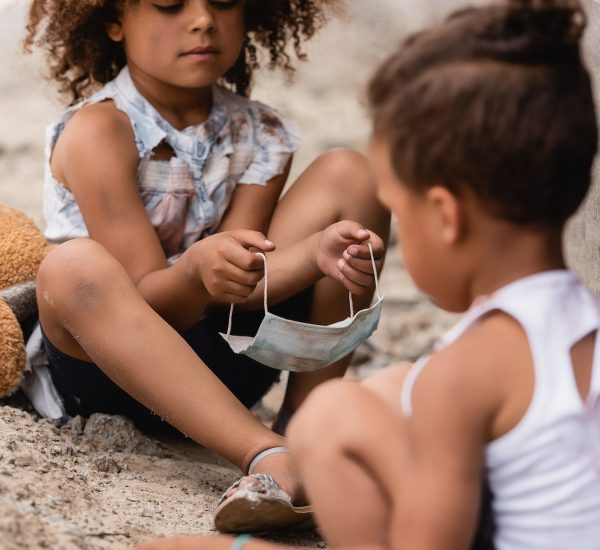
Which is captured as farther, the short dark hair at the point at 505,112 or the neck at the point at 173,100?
the neck at the point at 173,100

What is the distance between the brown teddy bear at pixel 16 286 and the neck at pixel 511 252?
4.11 feet

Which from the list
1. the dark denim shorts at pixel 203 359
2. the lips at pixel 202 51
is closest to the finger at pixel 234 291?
the dark denim shorts at pixel 203 359

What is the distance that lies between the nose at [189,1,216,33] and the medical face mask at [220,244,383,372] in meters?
0.64

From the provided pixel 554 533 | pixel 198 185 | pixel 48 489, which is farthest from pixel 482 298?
pixel 198 185

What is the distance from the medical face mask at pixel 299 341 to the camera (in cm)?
196

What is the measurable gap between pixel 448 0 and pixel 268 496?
4.98 meters

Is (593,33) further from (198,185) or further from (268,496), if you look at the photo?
(268,496)

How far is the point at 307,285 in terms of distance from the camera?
224 centimetres

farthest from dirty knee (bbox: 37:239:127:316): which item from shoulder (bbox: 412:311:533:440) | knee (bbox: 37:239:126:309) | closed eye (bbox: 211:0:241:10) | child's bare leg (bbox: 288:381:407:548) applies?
shoulder (bbox: 412:311:533:440)

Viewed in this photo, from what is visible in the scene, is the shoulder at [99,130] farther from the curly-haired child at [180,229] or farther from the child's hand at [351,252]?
the child's hand at [351,252]

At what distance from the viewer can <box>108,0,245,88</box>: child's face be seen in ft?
7.75

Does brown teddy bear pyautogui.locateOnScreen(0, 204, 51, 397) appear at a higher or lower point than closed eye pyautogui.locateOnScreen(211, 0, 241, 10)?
lower

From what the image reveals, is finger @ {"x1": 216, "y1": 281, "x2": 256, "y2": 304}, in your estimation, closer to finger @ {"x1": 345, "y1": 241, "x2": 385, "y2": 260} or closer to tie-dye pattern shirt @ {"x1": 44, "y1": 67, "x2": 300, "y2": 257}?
finger @ {"x1": 345, "y1": 241, "x2": 385, "y2": 260}

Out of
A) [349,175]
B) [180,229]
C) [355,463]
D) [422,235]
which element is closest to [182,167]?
[180,229]
